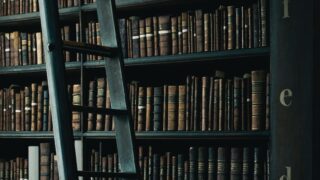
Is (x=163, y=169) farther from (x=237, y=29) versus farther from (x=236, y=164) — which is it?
(x=237, y=29)

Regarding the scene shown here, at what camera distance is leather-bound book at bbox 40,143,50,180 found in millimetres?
3592

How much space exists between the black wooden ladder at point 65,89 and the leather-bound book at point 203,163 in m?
0.78

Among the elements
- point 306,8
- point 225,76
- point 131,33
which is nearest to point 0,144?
point 131,33

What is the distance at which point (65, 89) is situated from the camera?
2.20 meters

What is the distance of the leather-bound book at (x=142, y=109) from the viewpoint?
10.9 feet

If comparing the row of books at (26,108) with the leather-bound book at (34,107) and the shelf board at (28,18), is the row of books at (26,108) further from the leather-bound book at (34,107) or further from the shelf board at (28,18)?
the shelf board at (28,18)

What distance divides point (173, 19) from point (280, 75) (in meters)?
0.66

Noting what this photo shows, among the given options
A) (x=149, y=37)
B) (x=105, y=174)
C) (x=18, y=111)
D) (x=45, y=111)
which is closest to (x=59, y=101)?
(x=105, y=174)

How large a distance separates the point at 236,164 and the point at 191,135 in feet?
0.83

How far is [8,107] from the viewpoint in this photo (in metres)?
3.75

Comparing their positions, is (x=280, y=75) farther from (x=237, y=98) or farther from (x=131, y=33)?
(x=131, y=33)

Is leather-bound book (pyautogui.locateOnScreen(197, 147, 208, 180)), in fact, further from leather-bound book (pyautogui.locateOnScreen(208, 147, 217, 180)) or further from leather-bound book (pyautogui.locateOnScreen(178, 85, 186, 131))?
leather-bound book (pyautogui.locateOnScreen(178, 85, 186, 131))

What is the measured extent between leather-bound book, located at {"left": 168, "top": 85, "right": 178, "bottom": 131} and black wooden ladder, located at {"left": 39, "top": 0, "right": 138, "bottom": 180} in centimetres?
79

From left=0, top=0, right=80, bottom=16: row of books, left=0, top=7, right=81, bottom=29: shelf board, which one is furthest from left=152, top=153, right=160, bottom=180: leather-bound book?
left=0, top=0, right=80, bottom=16: row of books
